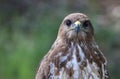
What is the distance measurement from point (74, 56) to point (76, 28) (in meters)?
0.26

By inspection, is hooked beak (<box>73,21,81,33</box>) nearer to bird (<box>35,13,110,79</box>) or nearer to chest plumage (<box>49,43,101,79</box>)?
bird (<box>35,13,110,79</box>)

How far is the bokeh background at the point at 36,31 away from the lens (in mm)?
13297

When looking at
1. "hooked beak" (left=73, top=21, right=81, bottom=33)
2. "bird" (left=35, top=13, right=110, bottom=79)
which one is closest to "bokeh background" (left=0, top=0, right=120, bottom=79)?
"bird" (left=35, top=13, right=110, bottom=79)

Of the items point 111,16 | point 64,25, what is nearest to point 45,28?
point 111,16

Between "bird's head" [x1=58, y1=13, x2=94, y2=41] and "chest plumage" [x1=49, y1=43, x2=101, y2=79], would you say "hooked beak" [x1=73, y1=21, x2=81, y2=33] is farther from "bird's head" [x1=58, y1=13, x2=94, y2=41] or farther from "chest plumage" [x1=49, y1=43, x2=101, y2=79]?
"chest plumage" [x1=49, y1=43, x2=101, y2=79]

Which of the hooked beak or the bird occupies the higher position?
the hooked beak

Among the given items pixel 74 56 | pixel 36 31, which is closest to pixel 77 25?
pixel 74 56

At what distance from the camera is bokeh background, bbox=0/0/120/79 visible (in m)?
13.3

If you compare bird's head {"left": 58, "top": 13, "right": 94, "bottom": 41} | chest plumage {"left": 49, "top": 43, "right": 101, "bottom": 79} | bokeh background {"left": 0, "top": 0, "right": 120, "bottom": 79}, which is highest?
bokeh background {"left": 0, "top": 0, "right": 120, "bottom": 79}

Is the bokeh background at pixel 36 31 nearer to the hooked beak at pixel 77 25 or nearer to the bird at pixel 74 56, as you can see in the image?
the bird at pixel 74 56

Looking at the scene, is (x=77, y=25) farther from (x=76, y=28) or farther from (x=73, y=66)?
(x=73, y=66)

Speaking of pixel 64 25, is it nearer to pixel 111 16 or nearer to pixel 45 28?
pixel 45 28

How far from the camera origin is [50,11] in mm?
14273

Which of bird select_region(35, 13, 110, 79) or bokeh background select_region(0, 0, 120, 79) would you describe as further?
bokeh background select_region(0, 0, 120, 79)
